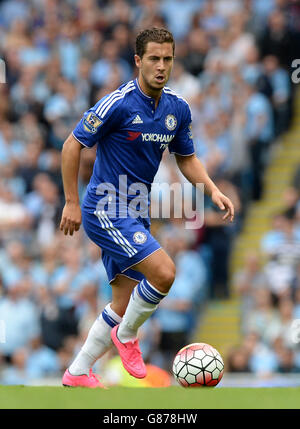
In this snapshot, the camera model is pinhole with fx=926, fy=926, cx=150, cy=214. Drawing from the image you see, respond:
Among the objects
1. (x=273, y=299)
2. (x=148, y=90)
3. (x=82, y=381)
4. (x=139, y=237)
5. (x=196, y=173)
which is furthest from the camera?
(x=273, y=299)

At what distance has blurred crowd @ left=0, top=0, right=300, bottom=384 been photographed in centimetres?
1211

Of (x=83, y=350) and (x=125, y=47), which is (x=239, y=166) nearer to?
(x=125, y=47)

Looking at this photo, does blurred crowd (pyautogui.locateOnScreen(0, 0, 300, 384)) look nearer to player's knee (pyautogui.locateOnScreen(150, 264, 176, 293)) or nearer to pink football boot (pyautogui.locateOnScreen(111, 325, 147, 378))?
pink football boot (pyautogui.locateOnScreen(111, 325, 147, 378))

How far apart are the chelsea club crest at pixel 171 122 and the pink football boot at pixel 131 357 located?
1.58 meters

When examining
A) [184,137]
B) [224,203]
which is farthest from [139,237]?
[184,137]

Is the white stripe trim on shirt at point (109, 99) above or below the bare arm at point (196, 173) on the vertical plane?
above

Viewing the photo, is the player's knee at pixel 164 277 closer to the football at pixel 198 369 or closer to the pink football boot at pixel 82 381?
the football at pixel 198 369

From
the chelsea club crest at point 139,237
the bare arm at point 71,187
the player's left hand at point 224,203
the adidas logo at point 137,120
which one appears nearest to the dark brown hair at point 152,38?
the adidas logo at point 137,120

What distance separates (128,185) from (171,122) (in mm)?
588

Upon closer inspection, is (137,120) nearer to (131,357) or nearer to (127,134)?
(127,134)

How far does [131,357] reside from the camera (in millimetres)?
6965

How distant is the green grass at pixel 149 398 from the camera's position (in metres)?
5.13

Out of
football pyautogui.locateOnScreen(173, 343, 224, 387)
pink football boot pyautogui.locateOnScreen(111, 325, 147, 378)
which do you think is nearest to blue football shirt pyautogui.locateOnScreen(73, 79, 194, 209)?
pink football boot pyautogui.locateOnScreen(111, 325, 147, 378)

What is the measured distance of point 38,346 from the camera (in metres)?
12.0
